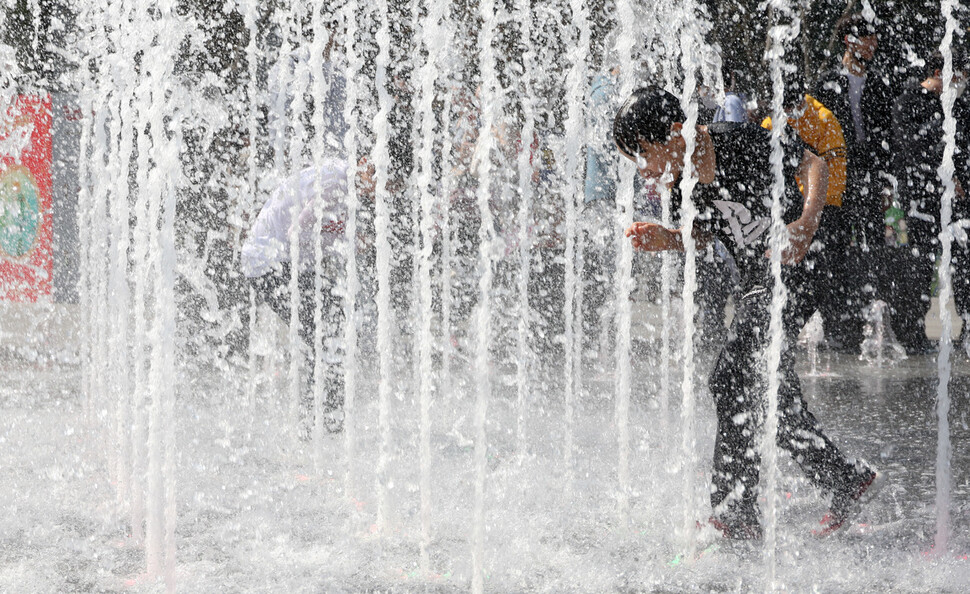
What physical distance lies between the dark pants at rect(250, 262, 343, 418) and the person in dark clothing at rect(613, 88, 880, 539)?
168cm

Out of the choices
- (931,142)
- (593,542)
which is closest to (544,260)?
(931,142)

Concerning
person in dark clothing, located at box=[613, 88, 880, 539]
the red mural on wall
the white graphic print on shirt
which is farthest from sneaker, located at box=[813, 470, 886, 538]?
the red mural on wall

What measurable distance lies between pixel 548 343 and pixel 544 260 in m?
0.56

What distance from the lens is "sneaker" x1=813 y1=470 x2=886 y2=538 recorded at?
302 centimetres

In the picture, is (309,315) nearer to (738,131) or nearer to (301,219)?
(301,219)

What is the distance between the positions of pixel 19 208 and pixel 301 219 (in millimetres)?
5862

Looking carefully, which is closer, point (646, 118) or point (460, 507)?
point (646, 118)

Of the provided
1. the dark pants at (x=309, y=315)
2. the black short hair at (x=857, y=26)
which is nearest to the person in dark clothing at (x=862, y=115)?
the black short hair at (x=857, y=26)

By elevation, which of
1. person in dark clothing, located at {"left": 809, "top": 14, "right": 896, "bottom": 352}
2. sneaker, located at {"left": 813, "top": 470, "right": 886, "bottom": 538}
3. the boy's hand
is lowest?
sneaker, located at {"left": 813, "top": 470, "right": 886, "bottom": 538}

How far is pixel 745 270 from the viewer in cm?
296

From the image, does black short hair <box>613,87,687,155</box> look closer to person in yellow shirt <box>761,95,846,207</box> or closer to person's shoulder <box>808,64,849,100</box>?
person in yellow shirt <box>761,95,846,207</box>

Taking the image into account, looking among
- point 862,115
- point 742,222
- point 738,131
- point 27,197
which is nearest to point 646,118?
point 738,131

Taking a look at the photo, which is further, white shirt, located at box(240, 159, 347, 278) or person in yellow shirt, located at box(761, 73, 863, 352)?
white shirt, located at box(240, 159, 347, 278)

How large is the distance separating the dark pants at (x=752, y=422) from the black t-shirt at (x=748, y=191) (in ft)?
0.36
